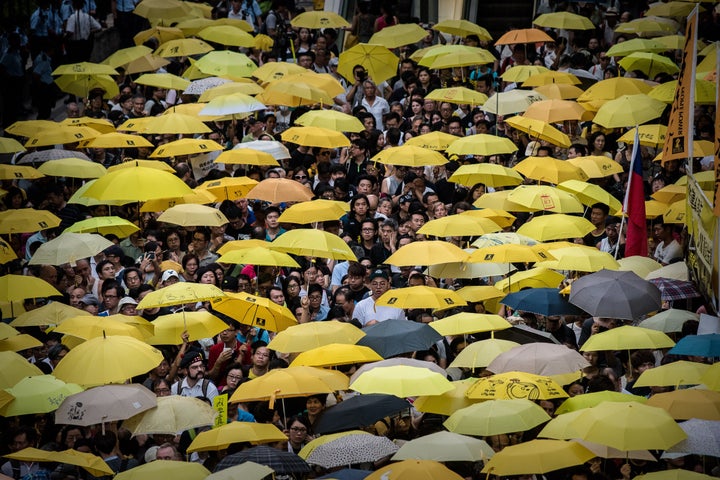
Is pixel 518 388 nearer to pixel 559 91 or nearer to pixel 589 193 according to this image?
pixel 589 193

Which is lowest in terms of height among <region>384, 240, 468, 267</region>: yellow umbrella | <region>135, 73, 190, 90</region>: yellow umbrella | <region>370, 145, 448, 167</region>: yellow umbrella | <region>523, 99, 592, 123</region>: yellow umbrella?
<region>384, 240, 468, 267</region>: yellow umbrella

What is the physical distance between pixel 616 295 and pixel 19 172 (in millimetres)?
8588

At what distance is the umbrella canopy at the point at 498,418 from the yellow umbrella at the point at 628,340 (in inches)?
63.7

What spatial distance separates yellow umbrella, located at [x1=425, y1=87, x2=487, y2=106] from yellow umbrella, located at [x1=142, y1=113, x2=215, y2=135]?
3305mm

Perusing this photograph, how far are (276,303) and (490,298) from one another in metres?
2.27

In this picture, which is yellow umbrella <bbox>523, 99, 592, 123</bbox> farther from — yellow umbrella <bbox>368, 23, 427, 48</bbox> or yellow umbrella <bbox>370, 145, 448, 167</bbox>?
yellow umbrella <bbox>368, 23, 427, 48</bbox>

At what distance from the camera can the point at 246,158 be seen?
19.5 meters

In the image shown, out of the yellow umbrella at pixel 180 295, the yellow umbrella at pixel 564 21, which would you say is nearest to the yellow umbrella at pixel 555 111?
the yellow umbrella at pixel 564 21

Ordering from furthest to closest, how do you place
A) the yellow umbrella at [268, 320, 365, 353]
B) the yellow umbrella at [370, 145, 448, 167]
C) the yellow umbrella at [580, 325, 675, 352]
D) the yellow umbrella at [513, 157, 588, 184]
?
the yellow umbrella at [370, 145, 448, 167]
the yellow umbrella at [513, 157, 588, 184]
the yellow umbrella at [268, 320, 365, 353]
the yellow umbrella at [580, 325, 675, 352]

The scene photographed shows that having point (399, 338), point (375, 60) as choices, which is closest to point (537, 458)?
point (399, 338)

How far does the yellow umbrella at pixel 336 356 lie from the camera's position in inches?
533

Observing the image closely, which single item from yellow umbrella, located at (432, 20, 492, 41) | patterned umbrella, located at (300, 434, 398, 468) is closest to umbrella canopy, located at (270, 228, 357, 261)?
patterned umbrella, located at (300, 434, 398, 468)

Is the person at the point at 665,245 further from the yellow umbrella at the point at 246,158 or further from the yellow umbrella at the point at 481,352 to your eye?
the yellow umbrella at the point at 246,158

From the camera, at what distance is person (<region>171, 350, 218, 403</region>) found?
14.6m
